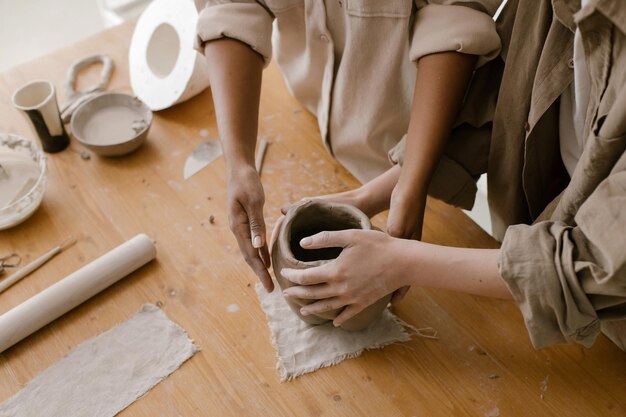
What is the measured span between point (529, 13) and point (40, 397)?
0.94 metres

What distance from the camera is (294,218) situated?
31.3 inches

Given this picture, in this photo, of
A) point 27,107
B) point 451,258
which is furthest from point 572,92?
point 27,107

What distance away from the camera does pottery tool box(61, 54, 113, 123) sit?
4.19 feet

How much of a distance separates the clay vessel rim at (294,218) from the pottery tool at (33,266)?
516 mm

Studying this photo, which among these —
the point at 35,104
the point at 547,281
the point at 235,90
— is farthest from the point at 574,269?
the point at 35,104

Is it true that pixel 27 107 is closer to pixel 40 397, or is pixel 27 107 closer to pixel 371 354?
pixel 40 397

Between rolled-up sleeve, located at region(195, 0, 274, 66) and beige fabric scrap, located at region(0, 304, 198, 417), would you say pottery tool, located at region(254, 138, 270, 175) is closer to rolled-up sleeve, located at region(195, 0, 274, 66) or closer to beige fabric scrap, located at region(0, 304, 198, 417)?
rolled-up sleeve, located at region(195, 0, 274, 66)

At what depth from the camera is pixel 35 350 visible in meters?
0.92

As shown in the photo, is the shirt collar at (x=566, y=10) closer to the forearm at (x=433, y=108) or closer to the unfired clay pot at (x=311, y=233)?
the forearm at (x=433, y=108)

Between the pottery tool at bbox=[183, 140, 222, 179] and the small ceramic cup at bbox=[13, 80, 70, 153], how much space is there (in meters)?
0.29

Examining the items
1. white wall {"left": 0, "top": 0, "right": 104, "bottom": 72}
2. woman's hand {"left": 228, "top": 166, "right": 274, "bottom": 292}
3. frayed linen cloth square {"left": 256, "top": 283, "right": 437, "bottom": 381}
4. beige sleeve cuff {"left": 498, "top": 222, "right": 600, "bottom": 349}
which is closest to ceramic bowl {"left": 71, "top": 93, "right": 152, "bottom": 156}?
woman's hand {"left": 228, "top": 166, "right": 274, "bottom": 292}

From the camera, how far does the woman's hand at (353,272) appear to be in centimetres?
75

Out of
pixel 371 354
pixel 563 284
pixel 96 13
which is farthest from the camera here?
pixel 96 13

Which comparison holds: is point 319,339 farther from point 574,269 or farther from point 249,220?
point 574,269
